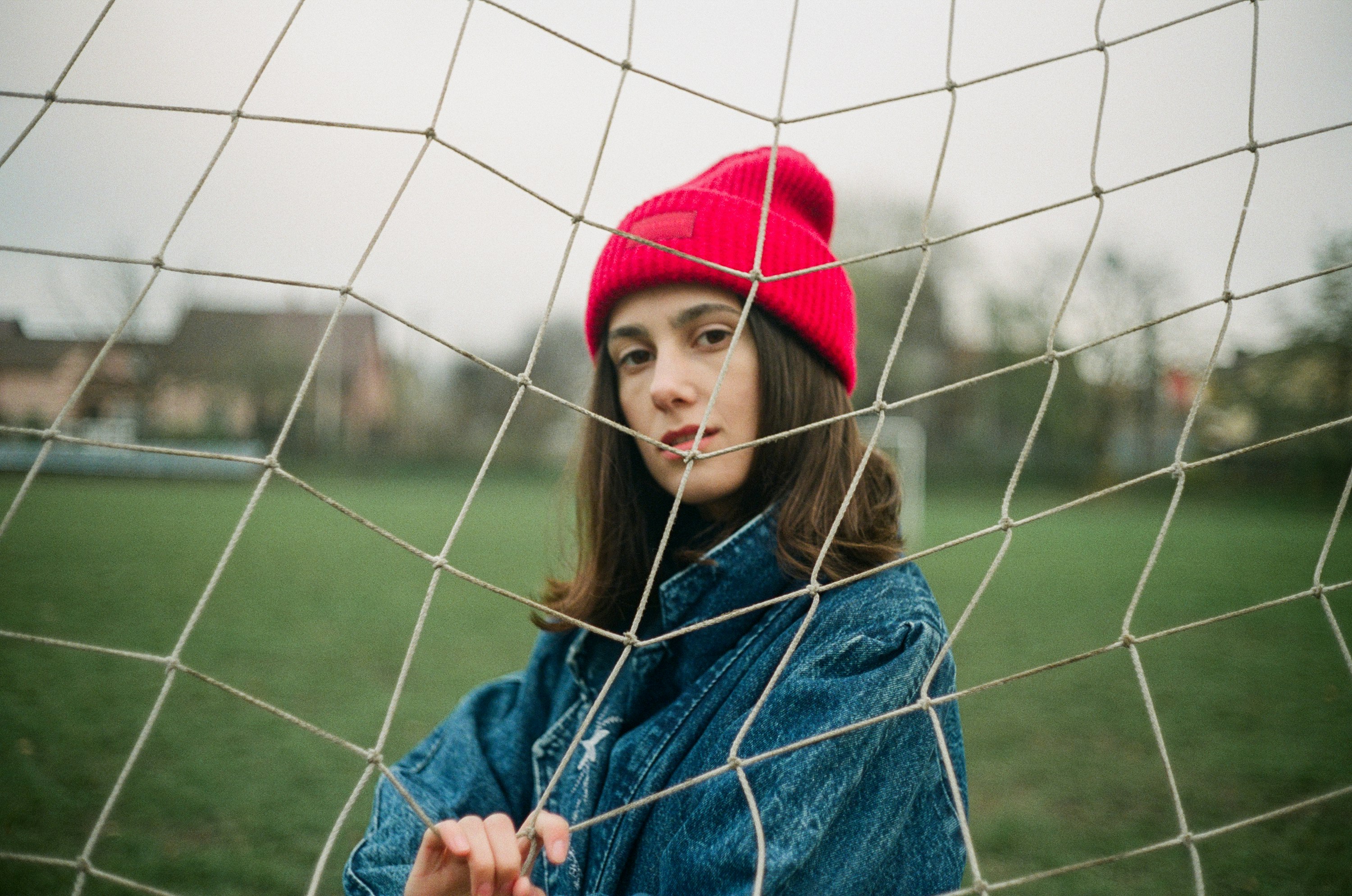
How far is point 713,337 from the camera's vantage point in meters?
1.12

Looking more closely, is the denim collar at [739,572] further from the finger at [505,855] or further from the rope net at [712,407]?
the finger at [505,855]

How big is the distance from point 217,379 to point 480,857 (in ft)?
34.2

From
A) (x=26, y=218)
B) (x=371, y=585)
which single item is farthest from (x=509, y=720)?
(x=371, y=585)

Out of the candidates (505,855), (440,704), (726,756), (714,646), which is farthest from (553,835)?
(440,704)

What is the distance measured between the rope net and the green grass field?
24.5 inches

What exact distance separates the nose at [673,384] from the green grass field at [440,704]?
1.63ft

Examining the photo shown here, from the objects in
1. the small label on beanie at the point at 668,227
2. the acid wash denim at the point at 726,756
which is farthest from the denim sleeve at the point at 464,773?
the small label on beanie at the point at 668,227

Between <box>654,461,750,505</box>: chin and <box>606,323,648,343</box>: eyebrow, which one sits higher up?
<box>606,323,648,343</box>: eyebrow

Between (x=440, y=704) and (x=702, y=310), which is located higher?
Result: (x=702, y=310)

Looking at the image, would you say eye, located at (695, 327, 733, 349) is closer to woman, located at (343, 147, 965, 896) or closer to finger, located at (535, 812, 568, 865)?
woman, located at (343, 147, 965, 896)

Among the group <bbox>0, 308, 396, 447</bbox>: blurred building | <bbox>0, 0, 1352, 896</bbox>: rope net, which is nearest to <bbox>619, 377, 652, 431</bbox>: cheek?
<bbox>0, 0, 1352, 896</bbox>: rope net

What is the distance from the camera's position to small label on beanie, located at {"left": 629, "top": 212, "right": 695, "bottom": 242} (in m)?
1.14

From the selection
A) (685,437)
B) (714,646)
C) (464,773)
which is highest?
(685,437)

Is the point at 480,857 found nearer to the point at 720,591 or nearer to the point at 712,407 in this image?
the point at 720,591
